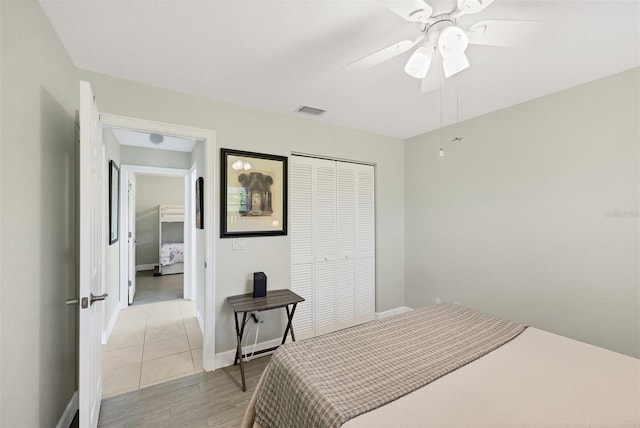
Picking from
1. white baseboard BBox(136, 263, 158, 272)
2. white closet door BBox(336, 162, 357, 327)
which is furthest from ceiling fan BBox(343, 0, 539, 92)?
white baseboard BBox(136, 263, 158, 272)

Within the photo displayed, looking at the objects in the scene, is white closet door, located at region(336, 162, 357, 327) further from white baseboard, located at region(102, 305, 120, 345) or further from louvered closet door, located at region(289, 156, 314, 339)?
white baseboard, located at region(102, 305, 120, 345)

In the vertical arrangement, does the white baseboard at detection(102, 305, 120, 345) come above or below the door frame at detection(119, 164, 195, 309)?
below

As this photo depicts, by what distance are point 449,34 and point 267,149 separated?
1.94 metres

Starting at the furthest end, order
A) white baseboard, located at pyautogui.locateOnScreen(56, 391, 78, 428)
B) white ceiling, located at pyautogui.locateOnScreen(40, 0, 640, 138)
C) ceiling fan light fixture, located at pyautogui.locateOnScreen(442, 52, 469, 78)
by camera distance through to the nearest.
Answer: white baseboard, located at pyautogui.locateOnScreen(56, 391, 78, 428), white ceiling, located at pyautogui.locateOnScreen(40, 0, 640, 138), ceiling fan light fixture, located at pyautogui.locateOnScreen(442, 52, 469, 78)

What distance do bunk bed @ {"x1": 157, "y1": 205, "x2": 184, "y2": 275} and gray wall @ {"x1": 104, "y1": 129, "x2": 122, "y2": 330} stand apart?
2739 mm

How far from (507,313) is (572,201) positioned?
118 centimetres

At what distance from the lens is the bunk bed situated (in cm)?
649

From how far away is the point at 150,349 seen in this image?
114 inches

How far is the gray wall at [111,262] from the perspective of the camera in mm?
2990

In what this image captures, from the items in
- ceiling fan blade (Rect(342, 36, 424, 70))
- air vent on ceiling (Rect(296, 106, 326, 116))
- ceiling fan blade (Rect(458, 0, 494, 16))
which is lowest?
ceiling fan blade (Rect(342, 36, 424, 70))

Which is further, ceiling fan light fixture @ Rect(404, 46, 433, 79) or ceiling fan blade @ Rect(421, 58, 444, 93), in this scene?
ceiling fan blade @ Rect(421, 58, 444, 93)

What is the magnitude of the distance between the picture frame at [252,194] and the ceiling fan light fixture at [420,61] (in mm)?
1696

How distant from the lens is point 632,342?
2.03m

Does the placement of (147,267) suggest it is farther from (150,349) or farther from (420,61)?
(420,61)
